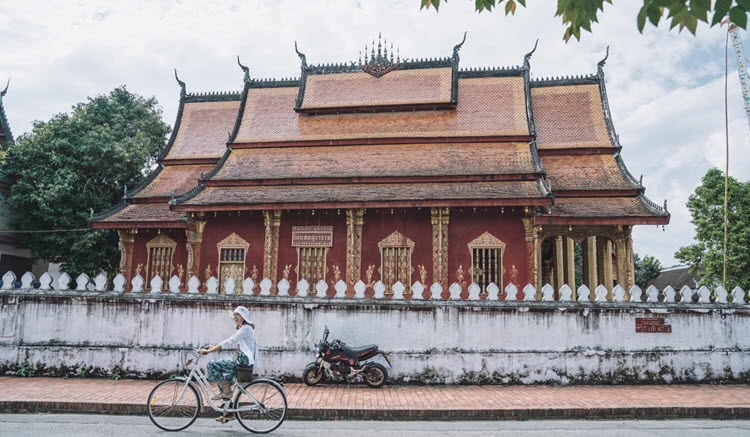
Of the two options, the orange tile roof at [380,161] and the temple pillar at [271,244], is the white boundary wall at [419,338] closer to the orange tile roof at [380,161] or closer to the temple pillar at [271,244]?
the temple pillar at [271,244]

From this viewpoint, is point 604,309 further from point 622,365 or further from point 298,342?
point 298,342

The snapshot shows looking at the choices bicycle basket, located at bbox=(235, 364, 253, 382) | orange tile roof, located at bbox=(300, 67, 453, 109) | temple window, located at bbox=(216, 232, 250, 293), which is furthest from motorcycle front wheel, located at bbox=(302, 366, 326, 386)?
orange tile roof, located at bbox=(300, 67, 453, 109)

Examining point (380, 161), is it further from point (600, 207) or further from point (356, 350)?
point (356, 350)

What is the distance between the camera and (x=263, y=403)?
20.7ft

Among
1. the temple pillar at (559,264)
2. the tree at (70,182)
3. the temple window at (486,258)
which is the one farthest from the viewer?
the tree at (70,182)

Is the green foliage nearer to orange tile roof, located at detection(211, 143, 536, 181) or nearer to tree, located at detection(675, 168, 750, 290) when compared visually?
orange tile roof, located at detection(211, 143, 536, 181)

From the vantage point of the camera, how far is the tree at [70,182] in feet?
59.6

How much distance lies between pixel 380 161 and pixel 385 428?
1014cm

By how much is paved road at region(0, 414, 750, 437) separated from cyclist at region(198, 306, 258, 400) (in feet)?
1.81

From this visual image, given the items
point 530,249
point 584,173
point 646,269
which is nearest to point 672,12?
point 530,249

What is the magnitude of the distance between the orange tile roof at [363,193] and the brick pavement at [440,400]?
5.80 metres

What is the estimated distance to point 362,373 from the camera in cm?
866

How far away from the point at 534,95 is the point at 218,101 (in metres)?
11.9

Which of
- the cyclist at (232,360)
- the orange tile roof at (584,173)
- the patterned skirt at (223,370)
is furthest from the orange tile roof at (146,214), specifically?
the orange tile roof at (584,173)
